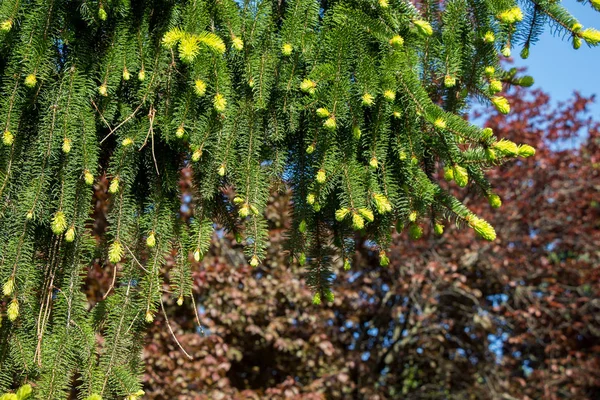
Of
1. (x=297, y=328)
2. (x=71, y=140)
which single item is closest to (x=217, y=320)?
(x=297, y=328)

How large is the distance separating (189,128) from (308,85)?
0.39 metres

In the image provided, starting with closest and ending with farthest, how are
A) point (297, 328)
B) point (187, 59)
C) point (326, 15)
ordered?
point (187, 59), point (326, 15), point (297, 328)

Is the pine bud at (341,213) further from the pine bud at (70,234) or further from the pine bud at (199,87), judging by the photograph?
the pine bud at (70,234)

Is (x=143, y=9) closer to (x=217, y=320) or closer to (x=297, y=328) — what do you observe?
(x=217, y=320)

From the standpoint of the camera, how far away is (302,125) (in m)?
2.08

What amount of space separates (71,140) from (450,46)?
120 cm

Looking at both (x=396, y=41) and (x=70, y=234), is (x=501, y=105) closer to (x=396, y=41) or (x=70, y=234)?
(x=396, y=41)

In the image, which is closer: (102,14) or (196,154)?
(102,14)

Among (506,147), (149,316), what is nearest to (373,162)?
(506,147)

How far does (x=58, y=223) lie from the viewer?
5.98 feet

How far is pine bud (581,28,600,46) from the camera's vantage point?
6.26ft

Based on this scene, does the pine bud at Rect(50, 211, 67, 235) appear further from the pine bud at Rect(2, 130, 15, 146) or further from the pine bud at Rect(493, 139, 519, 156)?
the pine bud at Rect(493, 139, 519, 156)

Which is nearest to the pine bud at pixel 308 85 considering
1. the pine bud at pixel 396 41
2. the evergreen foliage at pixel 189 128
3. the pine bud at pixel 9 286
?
the evergreen foliage at pixel 189 128

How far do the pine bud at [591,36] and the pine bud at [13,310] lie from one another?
191 cm
